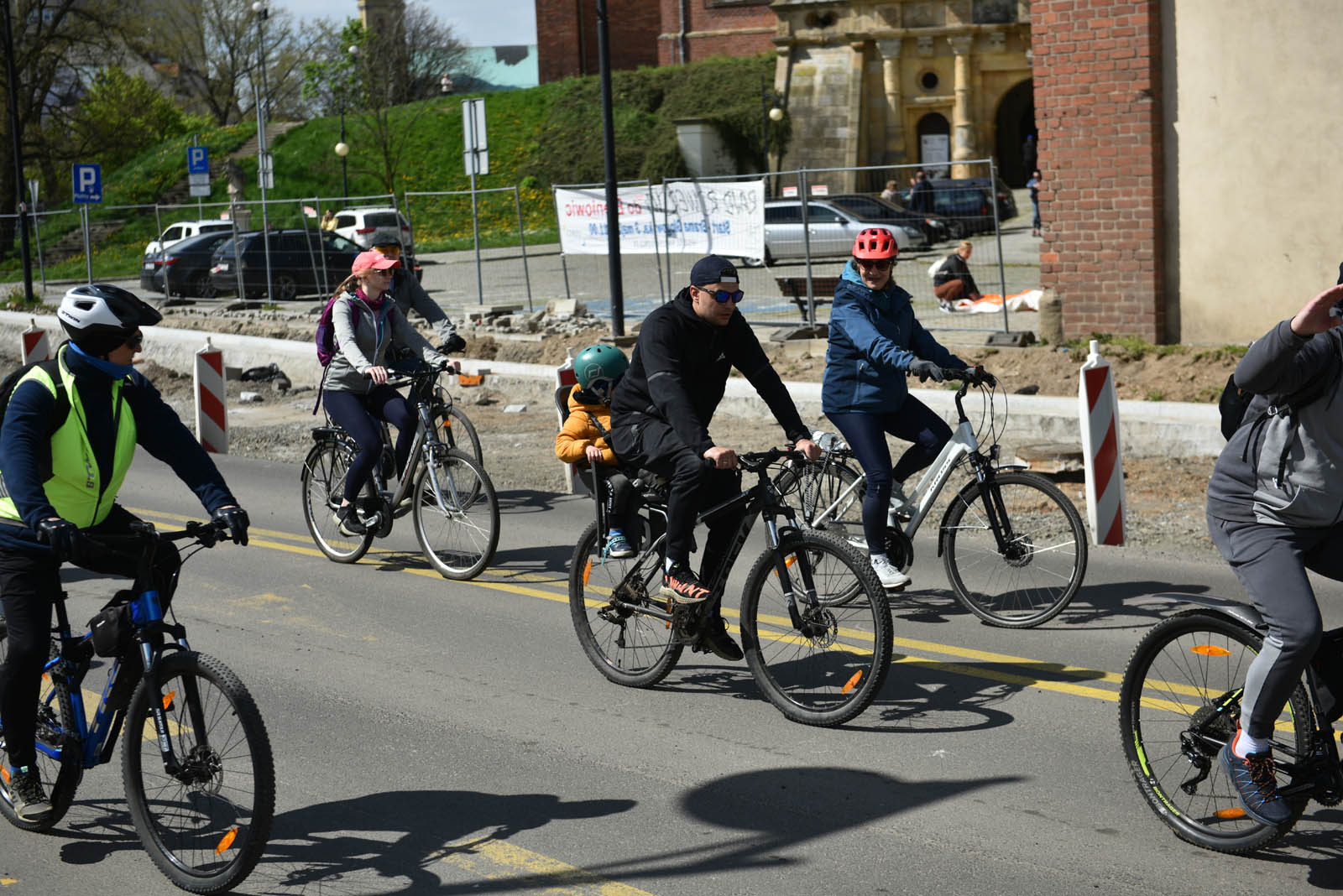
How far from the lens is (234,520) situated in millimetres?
4695

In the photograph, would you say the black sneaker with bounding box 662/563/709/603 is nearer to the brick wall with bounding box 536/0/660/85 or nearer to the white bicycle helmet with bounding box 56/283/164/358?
the white bicycle helmet with bounding box 56/283/164/358

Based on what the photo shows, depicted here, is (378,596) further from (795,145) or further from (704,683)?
(795,145)

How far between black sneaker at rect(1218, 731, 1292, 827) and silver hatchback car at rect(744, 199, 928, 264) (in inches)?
551

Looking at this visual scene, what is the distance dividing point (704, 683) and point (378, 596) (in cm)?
272

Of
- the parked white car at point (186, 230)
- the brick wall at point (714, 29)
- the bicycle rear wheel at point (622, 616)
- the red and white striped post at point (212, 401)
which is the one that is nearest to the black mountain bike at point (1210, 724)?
the bicycle rear wheel at point (622, 616)

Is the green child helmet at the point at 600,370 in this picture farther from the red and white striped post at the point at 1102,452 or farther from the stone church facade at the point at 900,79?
the stone church facade at the point at 900,79

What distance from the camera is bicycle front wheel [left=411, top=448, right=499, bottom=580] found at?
9078mm

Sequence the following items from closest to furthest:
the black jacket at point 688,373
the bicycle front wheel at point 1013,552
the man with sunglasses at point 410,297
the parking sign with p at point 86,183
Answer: the black jacket at point 688,373 → the bicycle front wheel at point 1013,552 → the man with sunglasses at point 410,297 → the parking sign with p at point 86,183

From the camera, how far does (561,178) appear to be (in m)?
55.4

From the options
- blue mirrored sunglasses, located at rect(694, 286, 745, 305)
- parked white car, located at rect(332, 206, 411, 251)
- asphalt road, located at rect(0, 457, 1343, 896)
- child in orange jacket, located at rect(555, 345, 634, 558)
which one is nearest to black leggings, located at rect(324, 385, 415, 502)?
asphalt road, located at rect(0, 457, 1343, 896)

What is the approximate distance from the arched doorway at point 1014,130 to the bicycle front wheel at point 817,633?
47988 millimetres

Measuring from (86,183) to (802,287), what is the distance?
59.0ft

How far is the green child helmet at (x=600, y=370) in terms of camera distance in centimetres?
743

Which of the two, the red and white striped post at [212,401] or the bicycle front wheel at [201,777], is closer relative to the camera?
the bicycle front wheel at [201,777]
